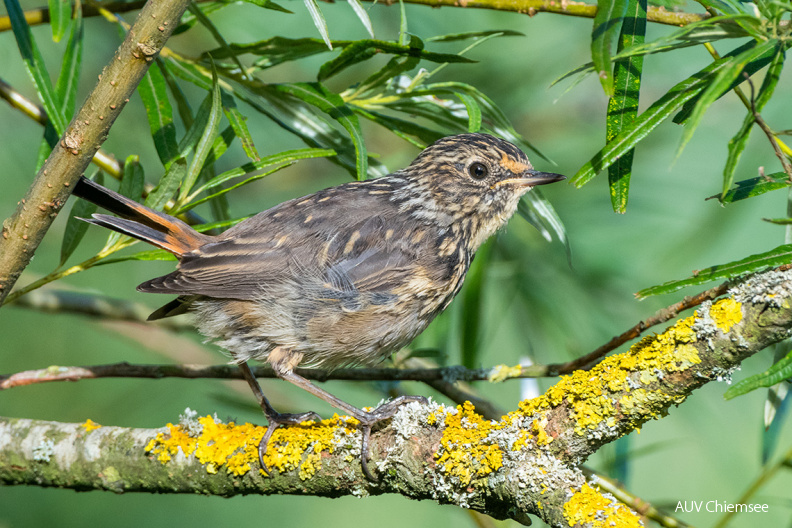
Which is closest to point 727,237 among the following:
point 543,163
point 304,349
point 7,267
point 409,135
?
point 543,163

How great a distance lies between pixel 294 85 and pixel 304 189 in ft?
9.05

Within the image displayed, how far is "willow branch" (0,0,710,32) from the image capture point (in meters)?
2.56

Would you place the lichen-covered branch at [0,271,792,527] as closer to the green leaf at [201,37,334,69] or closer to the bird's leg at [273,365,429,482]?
the bird's leg at [273,365,429,482]

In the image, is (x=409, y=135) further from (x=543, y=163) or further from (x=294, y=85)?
(x=543, y=163)

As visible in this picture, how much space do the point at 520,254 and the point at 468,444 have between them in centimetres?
210

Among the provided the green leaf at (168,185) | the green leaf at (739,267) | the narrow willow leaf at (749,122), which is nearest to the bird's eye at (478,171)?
the green leaf at (168,185)

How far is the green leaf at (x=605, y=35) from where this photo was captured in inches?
81.4

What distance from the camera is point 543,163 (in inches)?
180

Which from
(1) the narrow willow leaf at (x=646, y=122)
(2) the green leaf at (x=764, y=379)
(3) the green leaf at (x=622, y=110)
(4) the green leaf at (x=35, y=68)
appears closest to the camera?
(2) the green leaf at (x=764, y=379)

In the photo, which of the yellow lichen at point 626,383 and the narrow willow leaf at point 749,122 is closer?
the narrow willow leaf at point 749,122

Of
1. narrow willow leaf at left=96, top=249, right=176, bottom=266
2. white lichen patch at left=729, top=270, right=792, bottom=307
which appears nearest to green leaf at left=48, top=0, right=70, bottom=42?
narrow willow leaf at left=96, top=249, right=176, bottom=266

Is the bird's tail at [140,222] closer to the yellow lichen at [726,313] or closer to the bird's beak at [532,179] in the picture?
the bird's beak at [532,179]

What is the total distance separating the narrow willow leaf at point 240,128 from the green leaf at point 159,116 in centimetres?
24

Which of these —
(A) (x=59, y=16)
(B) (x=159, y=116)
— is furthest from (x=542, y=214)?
(A) (x=59, y=16)
